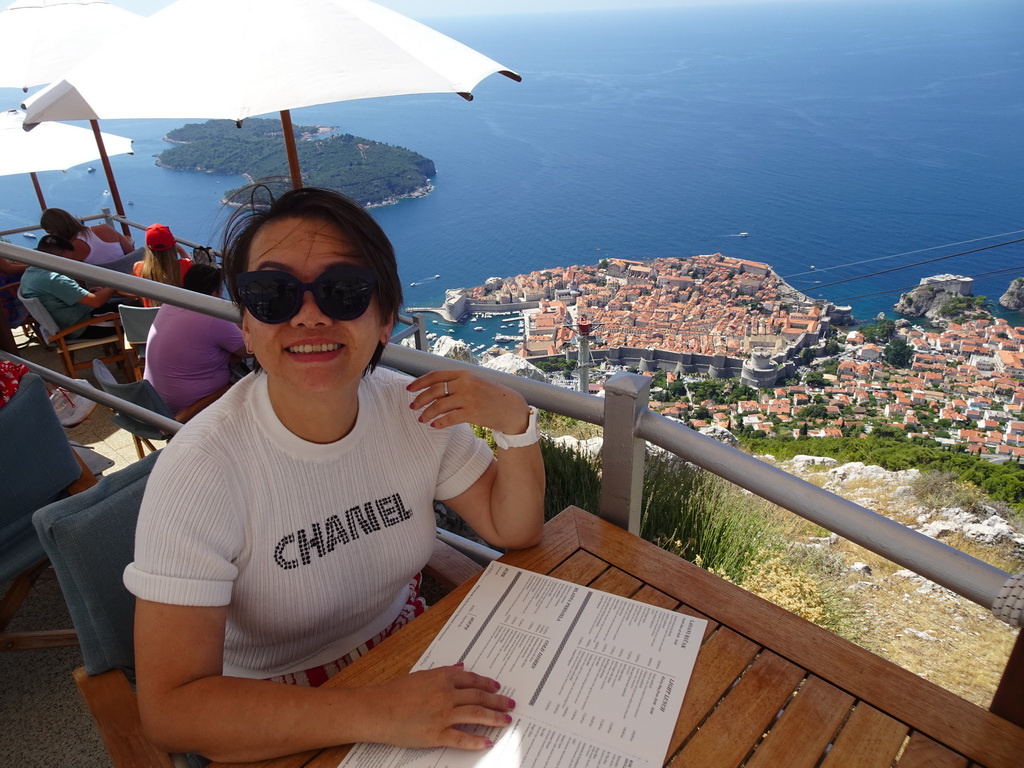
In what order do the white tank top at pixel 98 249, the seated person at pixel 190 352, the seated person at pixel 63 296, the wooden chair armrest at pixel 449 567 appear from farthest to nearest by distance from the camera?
the white tank top at pixel 98 249
the seated person at pixel 63 296
the seated person at pixel 190 352
the wooden chair armrest at pixel 449 567

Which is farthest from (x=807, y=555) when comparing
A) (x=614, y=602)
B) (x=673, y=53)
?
(x=673, y=53)

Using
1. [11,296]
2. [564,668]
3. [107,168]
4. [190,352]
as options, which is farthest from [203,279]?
[107,168]

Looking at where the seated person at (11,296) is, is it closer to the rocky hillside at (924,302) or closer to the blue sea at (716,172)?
the blue sea at (716,172)

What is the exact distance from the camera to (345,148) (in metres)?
30.7

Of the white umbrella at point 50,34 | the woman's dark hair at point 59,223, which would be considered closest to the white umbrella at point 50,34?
the white umbrella at point 50,34

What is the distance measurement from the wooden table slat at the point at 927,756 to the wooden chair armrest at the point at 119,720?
1.02m

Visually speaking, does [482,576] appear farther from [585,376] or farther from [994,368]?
[994,368]

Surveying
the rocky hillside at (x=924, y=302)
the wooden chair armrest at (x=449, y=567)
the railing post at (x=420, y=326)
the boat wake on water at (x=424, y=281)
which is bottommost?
the boat wake on water at (x=424, y=281)

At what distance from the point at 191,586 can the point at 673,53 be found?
122 m

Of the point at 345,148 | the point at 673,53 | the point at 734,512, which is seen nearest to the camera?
the point at 734,512

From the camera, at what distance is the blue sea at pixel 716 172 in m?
41.8

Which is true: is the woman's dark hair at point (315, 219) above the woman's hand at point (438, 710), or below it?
above

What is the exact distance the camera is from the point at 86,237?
202 inches

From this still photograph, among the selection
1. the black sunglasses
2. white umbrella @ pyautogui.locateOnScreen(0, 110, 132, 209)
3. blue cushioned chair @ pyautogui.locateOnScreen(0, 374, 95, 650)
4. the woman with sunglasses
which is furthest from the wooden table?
white umbrella @ pyautogui.locateOnScreen(0, 110, 132, 209)
